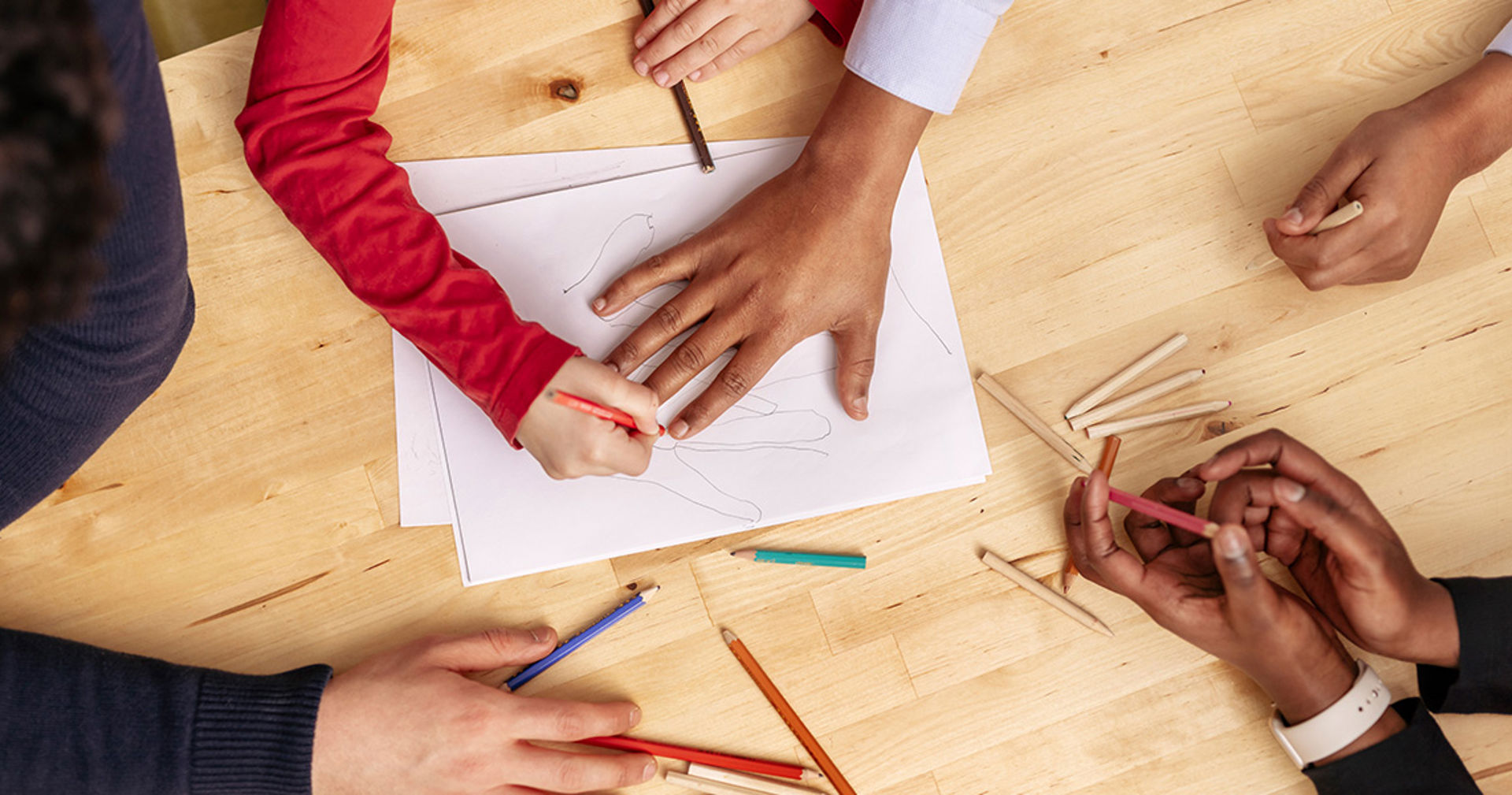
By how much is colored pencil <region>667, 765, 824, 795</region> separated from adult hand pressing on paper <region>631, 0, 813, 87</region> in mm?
620

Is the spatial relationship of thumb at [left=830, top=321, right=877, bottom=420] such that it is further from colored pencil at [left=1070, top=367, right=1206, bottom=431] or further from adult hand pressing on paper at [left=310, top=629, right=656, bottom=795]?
adult hand pressing on paper at [left=310, top=629, right=656, bottom=795]

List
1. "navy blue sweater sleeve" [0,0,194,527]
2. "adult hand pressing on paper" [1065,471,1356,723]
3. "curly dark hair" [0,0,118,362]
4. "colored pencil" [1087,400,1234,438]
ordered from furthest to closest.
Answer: "colored pencil" [1087,400,1234,438]
"adult hand pressing on paper" [1065,471,1356,723]
"navy blue sweater sleeve" [0,0,194,527]
"curly dark hair" [0,0,118,362]

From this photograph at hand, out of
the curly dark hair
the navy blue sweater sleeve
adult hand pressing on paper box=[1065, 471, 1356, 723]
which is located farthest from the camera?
adult hand pressing on paper box=[1065, 471, 1356, 723]

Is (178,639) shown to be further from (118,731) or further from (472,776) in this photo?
(472,776)

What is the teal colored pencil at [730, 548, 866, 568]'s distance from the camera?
78 cm

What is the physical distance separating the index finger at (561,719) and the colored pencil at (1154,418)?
49 centimetres

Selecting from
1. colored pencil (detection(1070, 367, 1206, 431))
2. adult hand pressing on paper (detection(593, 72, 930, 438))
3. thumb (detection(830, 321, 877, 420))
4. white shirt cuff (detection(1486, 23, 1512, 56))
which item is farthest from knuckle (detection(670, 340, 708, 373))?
white shirt cuff (detection(1486, 23, 1512, 56))

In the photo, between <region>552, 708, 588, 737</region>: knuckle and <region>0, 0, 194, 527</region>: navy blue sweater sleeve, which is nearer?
<region>0, 0, 194, 527</region>: navy blue sweater sleeve

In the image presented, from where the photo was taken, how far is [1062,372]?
800 mm

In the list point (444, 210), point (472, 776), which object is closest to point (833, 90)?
point (444, 210)

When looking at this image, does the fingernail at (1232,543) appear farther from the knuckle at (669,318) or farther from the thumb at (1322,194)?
the knuckle at (669,318)

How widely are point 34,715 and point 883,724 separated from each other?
0.69 m

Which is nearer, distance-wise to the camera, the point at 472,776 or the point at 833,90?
the point at 472,776

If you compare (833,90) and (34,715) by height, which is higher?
(833,90)
